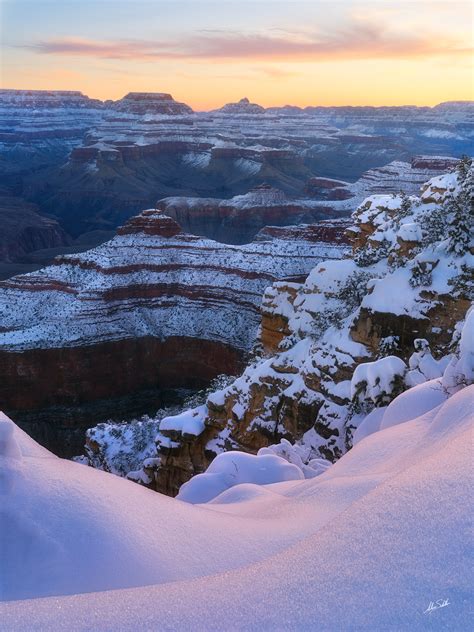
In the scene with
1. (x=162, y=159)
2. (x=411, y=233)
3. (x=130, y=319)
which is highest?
(x=162, y=159)

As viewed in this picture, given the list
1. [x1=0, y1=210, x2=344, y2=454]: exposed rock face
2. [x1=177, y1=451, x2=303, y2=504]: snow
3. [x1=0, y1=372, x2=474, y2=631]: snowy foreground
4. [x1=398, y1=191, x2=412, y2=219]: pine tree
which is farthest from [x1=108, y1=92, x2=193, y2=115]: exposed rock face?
[x1=0, y1=372, x2=474, y2=631]: snowy foreground

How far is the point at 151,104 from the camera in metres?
162

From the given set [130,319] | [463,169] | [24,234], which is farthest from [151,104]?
[463,169]

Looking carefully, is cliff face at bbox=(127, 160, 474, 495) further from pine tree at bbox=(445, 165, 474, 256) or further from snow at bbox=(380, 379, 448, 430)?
snow at bbox=(380, 379, 448, 430)

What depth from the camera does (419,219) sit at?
50.3 ft

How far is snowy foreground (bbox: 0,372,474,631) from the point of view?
115 inches

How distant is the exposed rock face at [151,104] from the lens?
531 ft

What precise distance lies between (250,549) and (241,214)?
85.8 metres

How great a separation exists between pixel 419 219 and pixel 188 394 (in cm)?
2592

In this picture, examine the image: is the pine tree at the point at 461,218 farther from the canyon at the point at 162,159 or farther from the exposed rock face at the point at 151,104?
the exposed rock face at the point at 151,104

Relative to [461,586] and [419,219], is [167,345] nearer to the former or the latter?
[419,219]

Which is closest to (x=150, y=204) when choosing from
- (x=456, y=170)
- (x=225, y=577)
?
(x=456, y=170)

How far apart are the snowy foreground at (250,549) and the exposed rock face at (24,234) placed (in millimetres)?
88373
